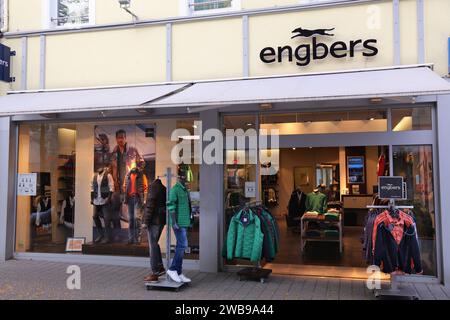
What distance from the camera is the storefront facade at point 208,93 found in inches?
265

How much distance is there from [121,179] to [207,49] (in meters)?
2.92

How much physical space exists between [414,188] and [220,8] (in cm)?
446

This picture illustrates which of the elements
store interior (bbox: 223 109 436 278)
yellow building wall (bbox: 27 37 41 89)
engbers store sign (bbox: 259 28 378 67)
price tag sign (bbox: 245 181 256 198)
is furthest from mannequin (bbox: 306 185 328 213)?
yellow building wall (bbox: 27 37 41 89)

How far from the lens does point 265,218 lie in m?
6.89

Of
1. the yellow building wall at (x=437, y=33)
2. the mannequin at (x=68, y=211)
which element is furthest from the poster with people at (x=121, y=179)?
the yellow building wall at (x=437, y=33)

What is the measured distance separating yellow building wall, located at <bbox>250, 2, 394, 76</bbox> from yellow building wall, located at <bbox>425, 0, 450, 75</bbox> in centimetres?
53

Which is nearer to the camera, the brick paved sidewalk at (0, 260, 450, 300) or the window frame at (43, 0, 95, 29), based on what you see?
the brick paved sidewalk at (0, 260, 450, 300)

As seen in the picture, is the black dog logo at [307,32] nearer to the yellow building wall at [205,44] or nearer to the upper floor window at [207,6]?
the yellow building wall at [205,44]

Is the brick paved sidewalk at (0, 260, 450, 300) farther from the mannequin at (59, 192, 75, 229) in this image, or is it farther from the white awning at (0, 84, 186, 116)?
the white awning at (0, 84, 186, 116)

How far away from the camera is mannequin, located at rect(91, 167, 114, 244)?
344 inches

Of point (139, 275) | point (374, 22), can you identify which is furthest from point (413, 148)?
point (139, 275)

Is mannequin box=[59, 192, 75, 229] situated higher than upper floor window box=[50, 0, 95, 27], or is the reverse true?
upper floor window box=[50, 0, 95, 27]

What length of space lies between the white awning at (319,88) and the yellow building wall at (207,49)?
468 millimetres
